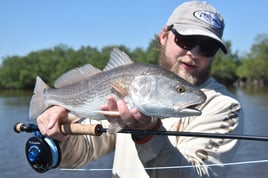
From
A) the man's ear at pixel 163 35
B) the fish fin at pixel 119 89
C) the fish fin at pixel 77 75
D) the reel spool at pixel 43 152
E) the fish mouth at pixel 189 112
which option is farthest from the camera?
the man's ear at pixel 163 35

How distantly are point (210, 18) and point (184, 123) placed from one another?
0.81 meters

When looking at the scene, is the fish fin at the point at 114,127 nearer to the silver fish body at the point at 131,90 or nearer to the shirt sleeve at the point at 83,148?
the silver fish body at the point at 131,90

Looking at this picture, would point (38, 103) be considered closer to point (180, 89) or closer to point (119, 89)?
point (119, 89)

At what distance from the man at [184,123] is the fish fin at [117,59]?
32cm

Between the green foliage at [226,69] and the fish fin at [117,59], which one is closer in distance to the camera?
the fish fin at [117,59]

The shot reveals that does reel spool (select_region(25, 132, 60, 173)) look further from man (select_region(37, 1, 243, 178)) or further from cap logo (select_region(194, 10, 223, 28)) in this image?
cap logo (select_region(194, 10, 223, 28))

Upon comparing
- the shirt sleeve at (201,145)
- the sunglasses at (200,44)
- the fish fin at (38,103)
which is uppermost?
the sunglasses at (200,44)

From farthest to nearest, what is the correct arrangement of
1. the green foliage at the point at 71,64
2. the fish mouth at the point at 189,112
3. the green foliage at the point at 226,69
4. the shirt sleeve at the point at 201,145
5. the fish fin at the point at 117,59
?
the green foliage at the point at 226,69 < the green foliage at the point at 71,64 < the fish fin at the point at 117,59 < the shirt sleeve at the point at 201,145 < the fish mouth at the point at 189,112

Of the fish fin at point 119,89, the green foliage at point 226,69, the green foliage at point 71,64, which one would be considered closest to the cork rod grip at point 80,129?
the fish fin at point 119,89

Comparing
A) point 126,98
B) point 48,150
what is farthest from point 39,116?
point 126,98

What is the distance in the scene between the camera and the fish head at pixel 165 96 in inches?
115

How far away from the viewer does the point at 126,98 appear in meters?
3.03

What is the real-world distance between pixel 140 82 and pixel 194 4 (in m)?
1.27

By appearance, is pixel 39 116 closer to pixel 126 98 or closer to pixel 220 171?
pixel 126 98
